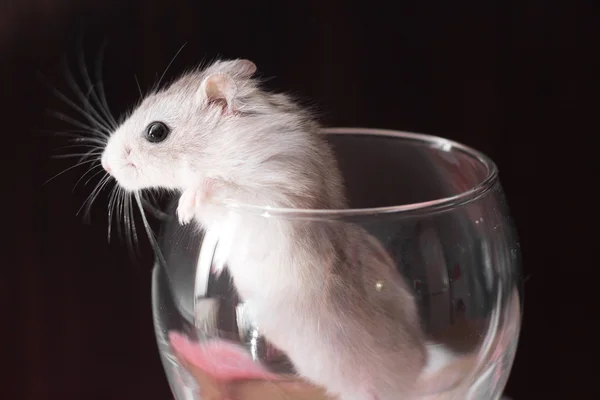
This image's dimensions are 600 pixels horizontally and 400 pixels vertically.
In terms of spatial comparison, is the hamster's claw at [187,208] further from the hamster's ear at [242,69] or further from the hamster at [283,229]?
the hamster's ear at [242,69]

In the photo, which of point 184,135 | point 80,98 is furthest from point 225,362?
point 80,98

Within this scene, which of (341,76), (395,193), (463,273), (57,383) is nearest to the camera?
(463,273)

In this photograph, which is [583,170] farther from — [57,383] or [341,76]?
[57,383]

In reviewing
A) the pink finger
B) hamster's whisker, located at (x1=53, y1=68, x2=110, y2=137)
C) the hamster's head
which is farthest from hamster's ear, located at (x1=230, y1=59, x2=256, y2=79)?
the pink finger

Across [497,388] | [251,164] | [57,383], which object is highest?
[251,164]

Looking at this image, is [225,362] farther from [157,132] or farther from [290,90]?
[290,90]

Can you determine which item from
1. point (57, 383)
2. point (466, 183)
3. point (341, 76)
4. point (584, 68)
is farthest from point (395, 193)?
point (57, 383)

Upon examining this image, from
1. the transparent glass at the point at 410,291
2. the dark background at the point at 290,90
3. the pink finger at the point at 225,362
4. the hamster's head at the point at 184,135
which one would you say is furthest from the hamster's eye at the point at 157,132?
the dark background at the point at 290,90
